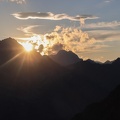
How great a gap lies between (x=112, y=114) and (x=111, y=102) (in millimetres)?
19455

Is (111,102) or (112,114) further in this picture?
(111,102)

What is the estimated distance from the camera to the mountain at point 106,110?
153875 mm

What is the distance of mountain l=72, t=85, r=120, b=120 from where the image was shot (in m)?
154

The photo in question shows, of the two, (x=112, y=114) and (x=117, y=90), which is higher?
(x=117, y=90)

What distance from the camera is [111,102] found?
17212 centimetres

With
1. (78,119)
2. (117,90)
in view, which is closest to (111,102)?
(117,90)

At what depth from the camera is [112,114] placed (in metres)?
153

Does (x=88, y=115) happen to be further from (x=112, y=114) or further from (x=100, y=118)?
(x=112, y=114)

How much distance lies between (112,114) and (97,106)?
121 ft

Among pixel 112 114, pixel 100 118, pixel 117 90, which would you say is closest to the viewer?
pixel 112 114

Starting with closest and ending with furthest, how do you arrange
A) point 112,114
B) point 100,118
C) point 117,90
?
point 112,114 → point 100,118 → point 117,90

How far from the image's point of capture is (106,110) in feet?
558

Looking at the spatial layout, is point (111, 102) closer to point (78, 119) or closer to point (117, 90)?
point (117, 90)

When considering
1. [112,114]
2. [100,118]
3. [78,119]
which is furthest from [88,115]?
[112,114]
